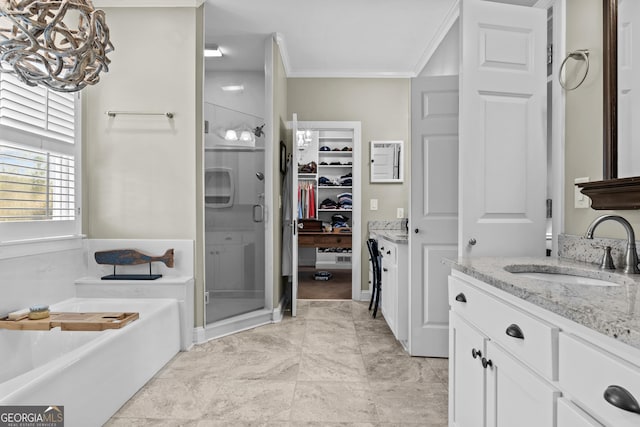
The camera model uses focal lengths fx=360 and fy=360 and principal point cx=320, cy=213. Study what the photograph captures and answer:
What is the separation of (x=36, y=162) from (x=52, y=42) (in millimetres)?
1094

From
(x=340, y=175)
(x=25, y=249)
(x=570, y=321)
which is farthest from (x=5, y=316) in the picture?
(x=340, y=175)

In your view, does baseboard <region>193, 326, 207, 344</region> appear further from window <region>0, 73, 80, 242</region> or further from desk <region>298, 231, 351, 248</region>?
desk <region>298, 231, 351, 248</region>

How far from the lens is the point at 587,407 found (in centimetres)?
76

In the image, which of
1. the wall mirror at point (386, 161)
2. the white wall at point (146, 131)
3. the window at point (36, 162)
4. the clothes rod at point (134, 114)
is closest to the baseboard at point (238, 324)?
the white wall at point (146, 131)

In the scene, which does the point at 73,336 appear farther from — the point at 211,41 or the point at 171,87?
the point at 211,41

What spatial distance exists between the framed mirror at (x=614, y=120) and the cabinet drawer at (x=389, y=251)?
1540 millimetres

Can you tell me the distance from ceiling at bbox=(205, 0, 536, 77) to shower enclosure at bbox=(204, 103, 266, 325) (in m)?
0.86

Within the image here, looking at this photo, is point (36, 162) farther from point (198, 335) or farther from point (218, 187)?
point (198, 335)

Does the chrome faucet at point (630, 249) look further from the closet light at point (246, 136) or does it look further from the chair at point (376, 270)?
the closet light at point (246, 136)

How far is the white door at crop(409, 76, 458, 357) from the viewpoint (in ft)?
8.59

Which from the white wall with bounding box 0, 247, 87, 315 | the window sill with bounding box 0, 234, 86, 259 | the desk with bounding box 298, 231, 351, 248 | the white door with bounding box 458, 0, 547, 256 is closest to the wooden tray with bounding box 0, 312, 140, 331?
the white wall with bounding box 0, 247, 87, 315

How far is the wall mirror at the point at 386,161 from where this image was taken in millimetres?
4336

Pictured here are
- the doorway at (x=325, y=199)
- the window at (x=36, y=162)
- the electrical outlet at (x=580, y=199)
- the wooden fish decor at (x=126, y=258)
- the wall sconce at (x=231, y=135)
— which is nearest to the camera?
the electrical outlet at (x=580, y=199)

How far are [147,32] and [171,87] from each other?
48 cm
